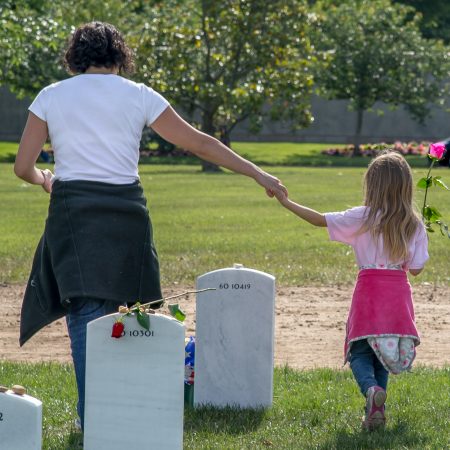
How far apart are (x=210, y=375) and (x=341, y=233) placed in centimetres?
109

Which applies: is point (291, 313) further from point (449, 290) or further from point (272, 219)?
point (272, 219)

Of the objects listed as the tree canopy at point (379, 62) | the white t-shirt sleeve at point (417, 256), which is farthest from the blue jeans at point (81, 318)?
the tree canopy at point (379, 62)

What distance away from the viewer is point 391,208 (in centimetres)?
606

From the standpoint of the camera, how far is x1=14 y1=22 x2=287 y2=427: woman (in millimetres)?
5344

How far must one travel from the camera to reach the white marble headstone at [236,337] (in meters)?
6.37

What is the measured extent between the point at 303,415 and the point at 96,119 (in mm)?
2063

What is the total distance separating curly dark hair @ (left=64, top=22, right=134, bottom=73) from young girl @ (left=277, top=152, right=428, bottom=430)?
3.74 ft

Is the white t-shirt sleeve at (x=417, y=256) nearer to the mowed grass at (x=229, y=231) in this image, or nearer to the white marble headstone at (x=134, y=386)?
the mowed grass at (x=229, y=231)

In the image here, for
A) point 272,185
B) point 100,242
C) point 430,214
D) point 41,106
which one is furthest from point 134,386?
point 430,214

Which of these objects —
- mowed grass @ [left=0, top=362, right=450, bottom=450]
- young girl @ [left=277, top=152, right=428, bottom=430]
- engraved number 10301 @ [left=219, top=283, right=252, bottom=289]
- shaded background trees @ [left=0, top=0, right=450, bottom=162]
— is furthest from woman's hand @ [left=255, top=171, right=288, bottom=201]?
shaded background trees @ [left=0, top=0, right=450, bottom=162]

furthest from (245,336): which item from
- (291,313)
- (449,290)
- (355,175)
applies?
(355,175)

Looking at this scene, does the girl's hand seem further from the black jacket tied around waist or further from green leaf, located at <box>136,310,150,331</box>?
green leaf, located at <box>136,310,150,331</box>

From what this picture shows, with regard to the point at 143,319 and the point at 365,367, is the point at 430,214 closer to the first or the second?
the point at 365,367

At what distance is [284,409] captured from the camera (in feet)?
21.1
